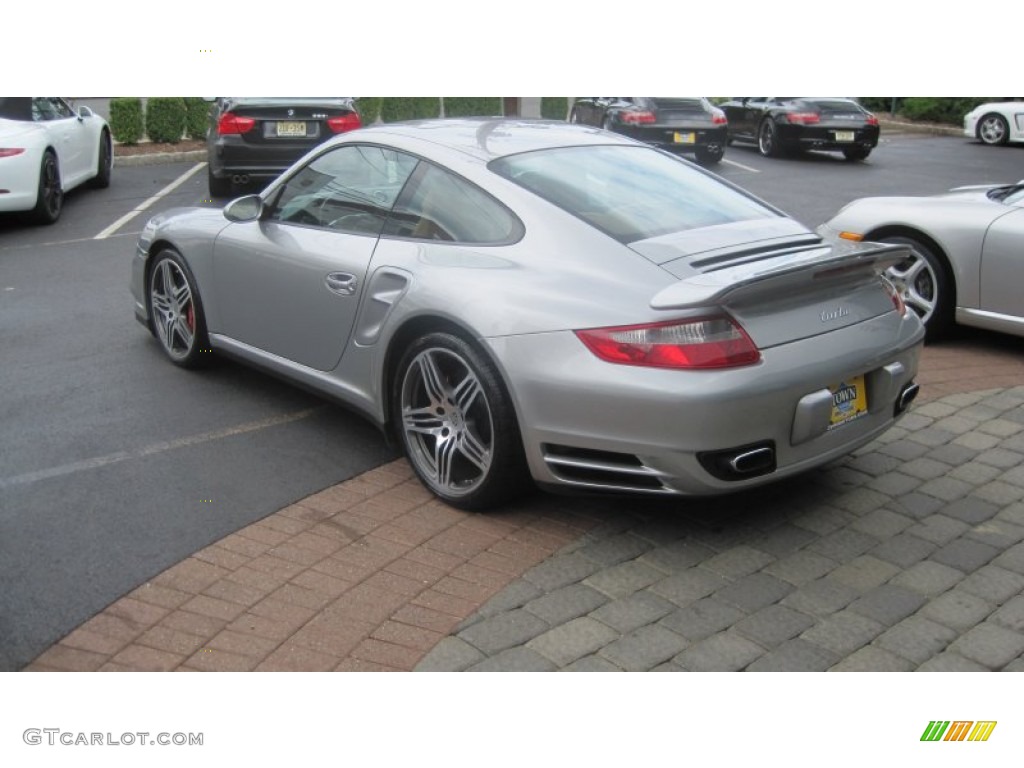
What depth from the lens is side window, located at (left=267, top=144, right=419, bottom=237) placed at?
16.1 feet

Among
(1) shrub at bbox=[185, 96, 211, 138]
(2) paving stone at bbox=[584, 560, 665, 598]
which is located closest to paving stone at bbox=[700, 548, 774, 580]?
(2) paving stone at bbox=[584, 560, 665, 598]

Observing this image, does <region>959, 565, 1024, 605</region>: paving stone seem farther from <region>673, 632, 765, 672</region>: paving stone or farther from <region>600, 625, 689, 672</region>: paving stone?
<region>600, 625, 689, 672</region>: paving stone

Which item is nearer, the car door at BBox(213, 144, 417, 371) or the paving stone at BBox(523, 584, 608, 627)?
the paving stone at BBox(523, 584, 608, 627)

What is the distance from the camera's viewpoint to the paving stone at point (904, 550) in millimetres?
4008

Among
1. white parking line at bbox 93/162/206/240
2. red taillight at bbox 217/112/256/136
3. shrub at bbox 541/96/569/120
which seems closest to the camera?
shrub at bbox 541/96/569/120

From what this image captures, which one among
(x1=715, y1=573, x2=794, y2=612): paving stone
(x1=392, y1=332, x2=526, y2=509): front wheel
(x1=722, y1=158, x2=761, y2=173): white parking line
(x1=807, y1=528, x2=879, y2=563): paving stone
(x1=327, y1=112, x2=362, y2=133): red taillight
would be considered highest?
(x1=327, y1=112, x2=362, y2=133): red taillight

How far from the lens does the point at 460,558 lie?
4039 mm

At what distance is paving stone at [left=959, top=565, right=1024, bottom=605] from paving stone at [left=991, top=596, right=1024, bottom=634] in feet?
0.10

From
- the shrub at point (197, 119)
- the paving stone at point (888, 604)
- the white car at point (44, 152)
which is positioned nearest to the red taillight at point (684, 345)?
the paving stone at point (888, 604)

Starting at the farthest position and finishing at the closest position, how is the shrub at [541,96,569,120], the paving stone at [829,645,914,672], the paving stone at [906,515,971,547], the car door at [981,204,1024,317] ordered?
1. the car door at [981,204,1024,317]
2. the shrub at [541,96,569,120]
3. the paving stone at [906,515,971,547]
4. the paving stone at [829,645,914,672]

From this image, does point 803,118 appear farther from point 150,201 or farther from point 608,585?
point 608,585

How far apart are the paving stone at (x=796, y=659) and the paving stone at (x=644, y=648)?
0.24m

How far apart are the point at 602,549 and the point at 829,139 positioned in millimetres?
13634

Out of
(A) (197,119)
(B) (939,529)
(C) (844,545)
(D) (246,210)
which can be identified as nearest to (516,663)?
(C) (844,545)
